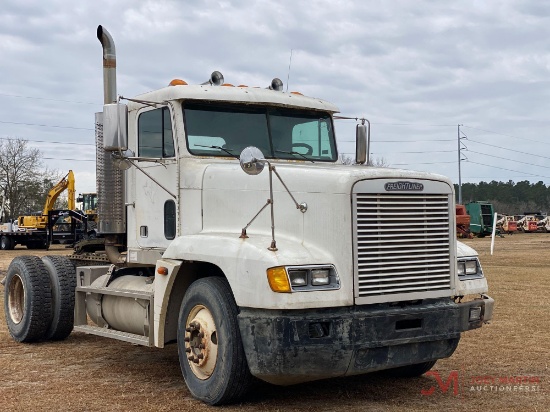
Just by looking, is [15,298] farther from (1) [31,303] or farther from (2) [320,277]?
(2) [320,277]

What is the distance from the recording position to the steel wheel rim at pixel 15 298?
9.58m

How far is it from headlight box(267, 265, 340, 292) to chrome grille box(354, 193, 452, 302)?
224 mm

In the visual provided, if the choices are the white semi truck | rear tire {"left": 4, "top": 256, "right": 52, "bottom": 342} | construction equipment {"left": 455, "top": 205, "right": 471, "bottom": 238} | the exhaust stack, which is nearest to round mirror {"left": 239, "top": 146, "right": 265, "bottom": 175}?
the white semi truck

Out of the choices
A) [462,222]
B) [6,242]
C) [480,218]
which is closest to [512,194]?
[480,218]

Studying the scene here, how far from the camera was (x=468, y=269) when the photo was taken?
661cm

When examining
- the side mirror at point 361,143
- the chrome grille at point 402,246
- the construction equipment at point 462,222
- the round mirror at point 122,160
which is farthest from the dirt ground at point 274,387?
the construction equipment at point 462,222

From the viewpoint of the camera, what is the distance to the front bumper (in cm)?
534

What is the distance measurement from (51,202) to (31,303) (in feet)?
102

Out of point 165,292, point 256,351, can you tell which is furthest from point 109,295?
point 256,351

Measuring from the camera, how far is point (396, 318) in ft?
18.5

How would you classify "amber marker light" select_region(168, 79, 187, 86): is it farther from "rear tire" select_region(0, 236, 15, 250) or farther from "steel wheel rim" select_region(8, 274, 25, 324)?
"rear tire" select_region(0, 236, 15, 250)

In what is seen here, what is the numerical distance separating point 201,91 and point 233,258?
7.04 ft

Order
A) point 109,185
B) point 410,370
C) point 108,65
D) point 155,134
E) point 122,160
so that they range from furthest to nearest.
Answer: point 109,185 < point 108,65 < point 155,134 < point 410,370 < point 122,160

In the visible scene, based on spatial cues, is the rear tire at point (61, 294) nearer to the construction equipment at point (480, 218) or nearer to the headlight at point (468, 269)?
the headlight at point (468, 269)
